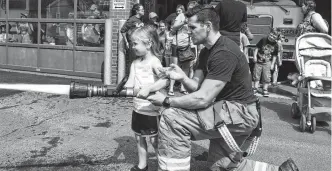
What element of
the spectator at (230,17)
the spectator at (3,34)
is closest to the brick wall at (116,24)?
the spectator at (230,17)

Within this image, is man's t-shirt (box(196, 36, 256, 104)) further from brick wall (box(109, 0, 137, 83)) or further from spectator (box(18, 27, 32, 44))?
spectator (box(18, 27, 32, 44))

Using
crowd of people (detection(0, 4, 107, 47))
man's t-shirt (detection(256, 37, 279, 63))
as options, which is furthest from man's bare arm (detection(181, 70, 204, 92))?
crowd of people (detection(0, 4, 107, 47))

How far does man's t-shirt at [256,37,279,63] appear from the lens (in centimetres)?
813

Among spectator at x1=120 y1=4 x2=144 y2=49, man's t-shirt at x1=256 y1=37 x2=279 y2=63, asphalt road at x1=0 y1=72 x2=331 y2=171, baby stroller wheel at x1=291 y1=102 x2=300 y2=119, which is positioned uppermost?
spectator at x1=120 y1=4 x2=144 y2=49

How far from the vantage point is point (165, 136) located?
9.68 ft

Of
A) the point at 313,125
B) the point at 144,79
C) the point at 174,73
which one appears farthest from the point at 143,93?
the point at 313,125

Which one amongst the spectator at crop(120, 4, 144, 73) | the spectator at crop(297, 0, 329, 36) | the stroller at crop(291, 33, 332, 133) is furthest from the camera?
the spectator at crop(120, 4, 144, 73)

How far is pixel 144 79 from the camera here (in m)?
3.61

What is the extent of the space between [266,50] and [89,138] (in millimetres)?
4892

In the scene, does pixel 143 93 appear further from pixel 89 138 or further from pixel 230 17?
pixel 230 17

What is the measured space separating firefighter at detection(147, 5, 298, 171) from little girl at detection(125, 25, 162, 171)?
406 mm

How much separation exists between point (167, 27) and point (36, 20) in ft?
12.2

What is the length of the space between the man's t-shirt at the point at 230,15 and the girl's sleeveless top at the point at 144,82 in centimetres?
219

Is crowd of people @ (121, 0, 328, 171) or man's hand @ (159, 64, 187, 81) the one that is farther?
man's hand @ (159, 64, 187, 81)
